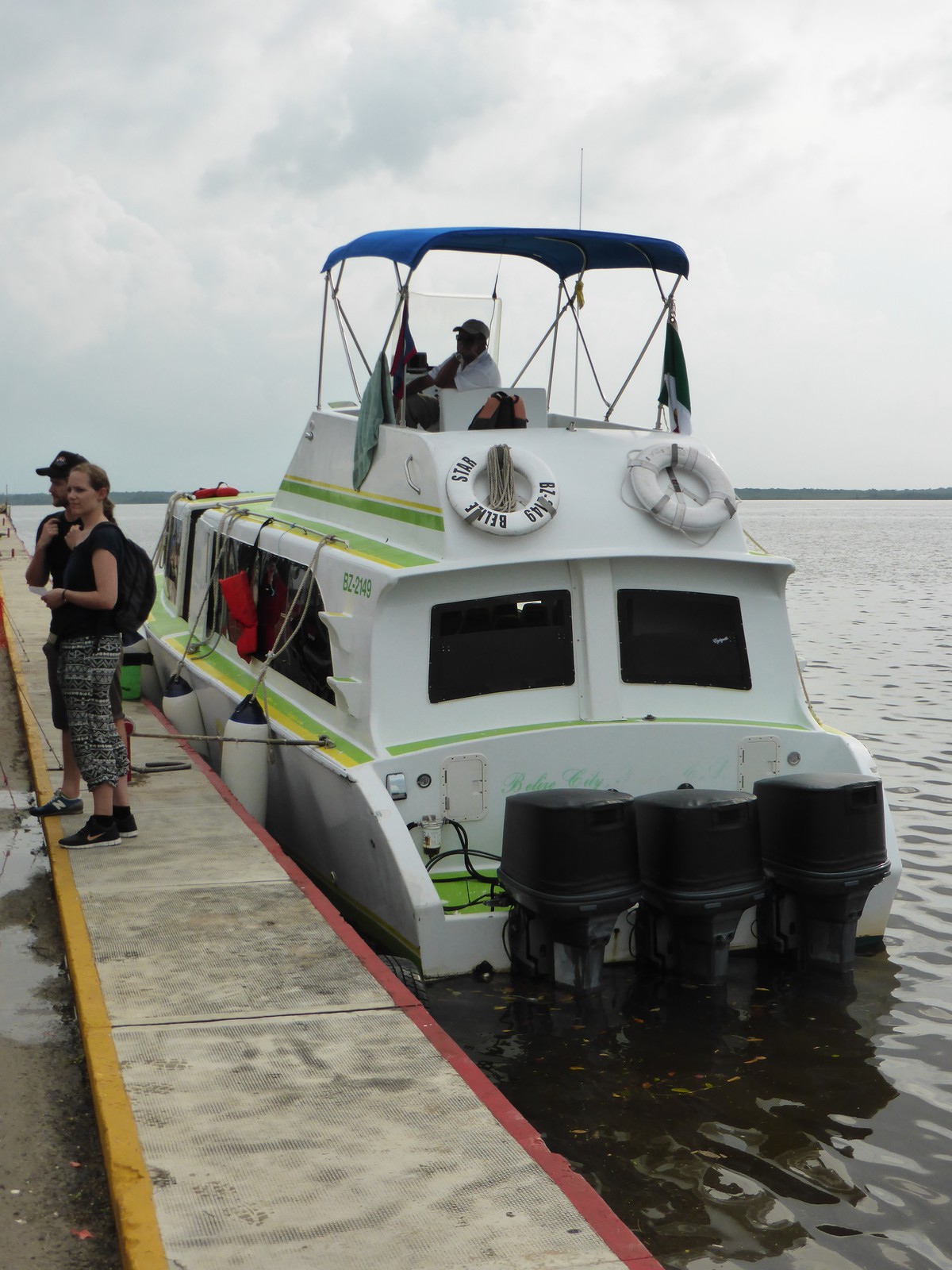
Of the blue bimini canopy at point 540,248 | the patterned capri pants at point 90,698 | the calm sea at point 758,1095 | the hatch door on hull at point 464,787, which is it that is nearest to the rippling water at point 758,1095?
the calm sea at point 758,1095

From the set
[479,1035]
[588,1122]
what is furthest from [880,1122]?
[479,1035]

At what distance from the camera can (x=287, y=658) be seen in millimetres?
8234

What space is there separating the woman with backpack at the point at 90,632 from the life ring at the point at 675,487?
2855 mm

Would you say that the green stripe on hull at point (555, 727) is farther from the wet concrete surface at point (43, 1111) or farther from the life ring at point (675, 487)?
the wet concrete surface at point (43, 1111)

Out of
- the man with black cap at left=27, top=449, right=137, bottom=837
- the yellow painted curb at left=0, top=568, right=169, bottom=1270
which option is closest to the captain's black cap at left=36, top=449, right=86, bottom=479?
the man with black cap at left=27, top=449, right=137, bottom=837

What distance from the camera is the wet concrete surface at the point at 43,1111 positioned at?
3328mm

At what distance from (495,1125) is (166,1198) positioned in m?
0.97

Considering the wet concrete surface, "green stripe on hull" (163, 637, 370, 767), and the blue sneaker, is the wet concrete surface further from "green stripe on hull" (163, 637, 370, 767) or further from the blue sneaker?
"green stripe on hull" (163, 637, 370, 767)

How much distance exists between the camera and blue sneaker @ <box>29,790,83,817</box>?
6879mm

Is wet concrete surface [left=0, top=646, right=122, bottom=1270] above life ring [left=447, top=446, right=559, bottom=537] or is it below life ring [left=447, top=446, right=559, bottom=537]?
below

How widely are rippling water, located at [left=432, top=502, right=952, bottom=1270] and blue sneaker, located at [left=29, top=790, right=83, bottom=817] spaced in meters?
2.38

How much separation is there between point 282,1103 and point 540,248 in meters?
6.84

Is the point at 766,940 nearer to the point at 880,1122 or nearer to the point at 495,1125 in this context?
the point at 880,1122

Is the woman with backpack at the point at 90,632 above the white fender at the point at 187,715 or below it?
above
